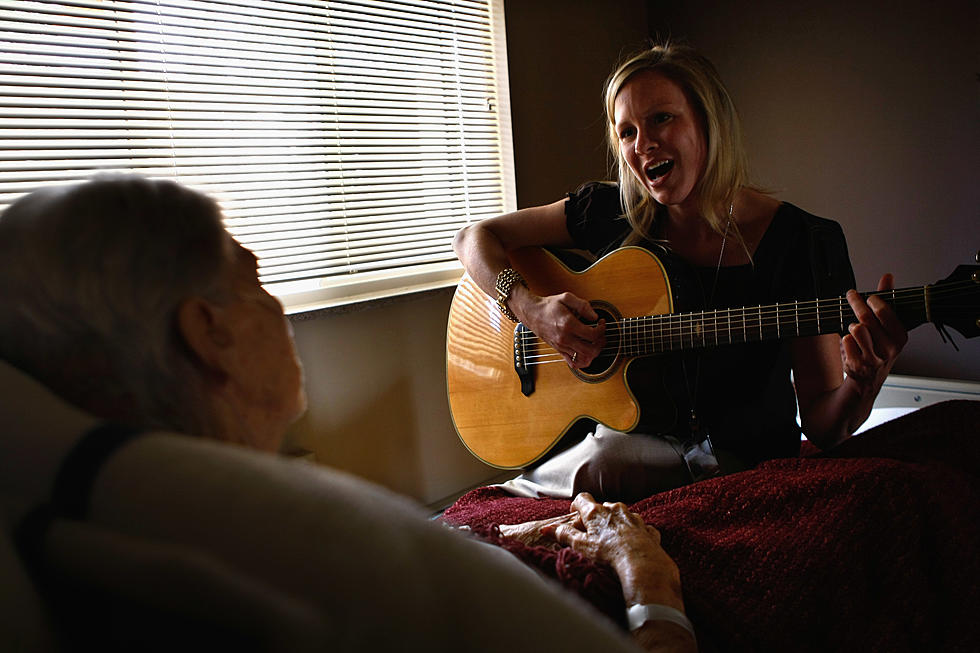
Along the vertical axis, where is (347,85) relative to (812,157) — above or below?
above

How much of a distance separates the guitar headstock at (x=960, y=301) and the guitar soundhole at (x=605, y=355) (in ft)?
2.16

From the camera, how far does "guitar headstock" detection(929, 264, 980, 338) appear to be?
4.16 ft

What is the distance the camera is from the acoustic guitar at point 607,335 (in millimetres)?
1402

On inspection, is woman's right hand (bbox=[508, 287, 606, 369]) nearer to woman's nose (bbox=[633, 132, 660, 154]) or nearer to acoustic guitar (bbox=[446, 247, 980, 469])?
acoustic guitar (bbox=[446, 247, 980, 469])

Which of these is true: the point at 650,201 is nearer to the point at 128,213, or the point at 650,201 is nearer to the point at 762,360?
the point at 762,360

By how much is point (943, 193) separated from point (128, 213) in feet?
8.60

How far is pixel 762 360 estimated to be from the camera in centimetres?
168

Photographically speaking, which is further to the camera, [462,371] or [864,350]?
[462,371]

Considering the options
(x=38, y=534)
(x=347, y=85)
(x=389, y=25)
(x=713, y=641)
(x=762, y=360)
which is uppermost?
(x=389, y=25)

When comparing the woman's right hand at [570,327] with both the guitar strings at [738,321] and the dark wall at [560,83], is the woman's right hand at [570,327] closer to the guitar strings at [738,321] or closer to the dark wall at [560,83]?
the guitar strings at [738,321]

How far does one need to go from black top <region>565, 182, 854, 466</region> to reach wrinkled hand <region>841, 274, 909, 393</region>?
23 centimetres

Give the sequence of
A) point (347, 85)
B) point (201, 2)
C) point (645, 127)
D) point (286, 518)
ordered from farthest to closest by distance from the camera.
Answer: point (347, 85), point (201, 2), point (645, 127), point (286, 518)

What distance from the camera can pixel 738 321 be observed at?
154 centimetres

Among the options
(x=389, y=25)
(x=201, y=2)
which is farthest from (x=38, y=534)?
(x=389, y=25)
